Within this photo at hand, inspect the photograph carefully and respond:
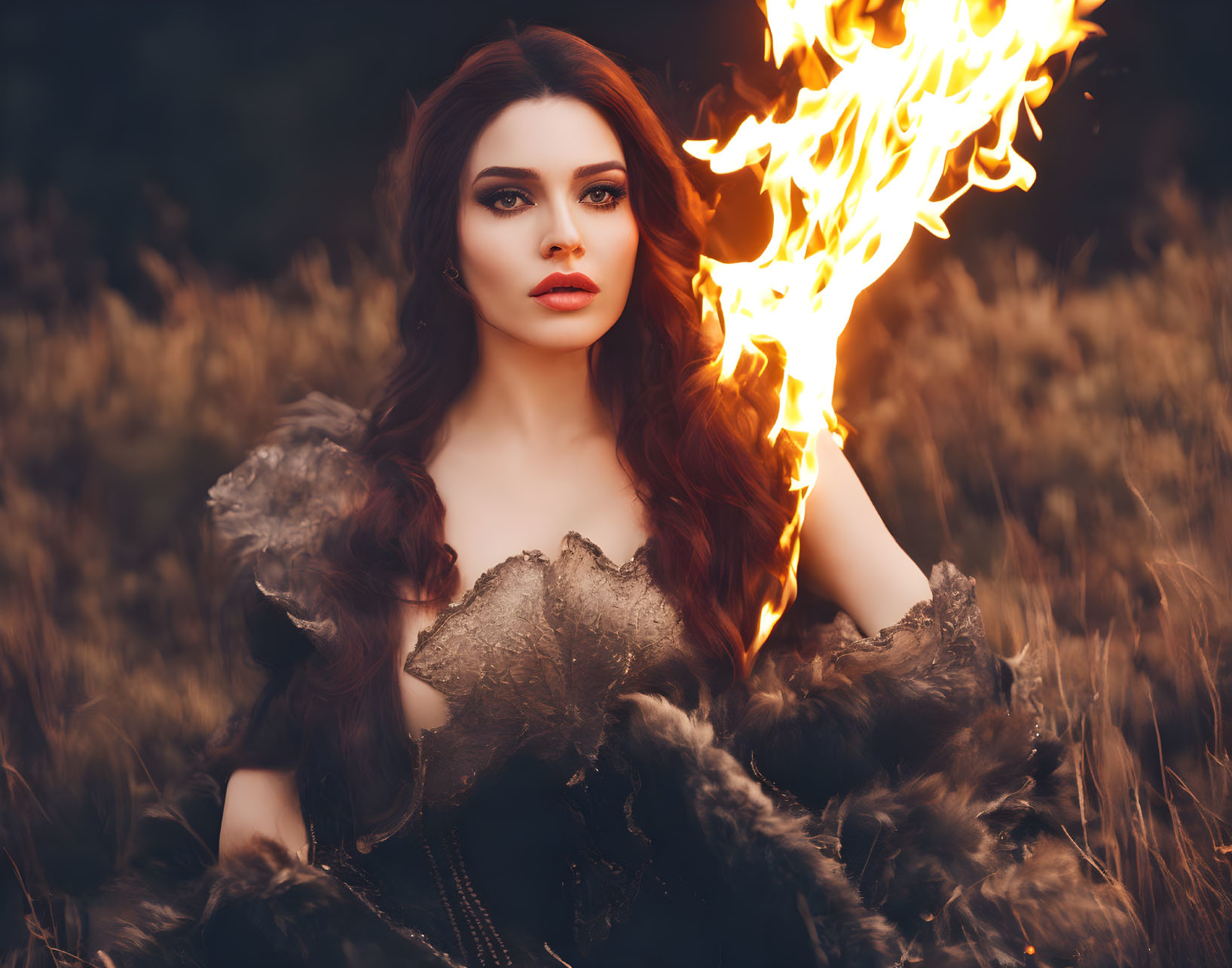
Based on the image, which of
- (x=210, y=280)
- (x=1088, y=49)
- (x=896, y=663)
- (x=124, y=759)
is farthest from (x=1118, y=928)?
(x=210, y=280)

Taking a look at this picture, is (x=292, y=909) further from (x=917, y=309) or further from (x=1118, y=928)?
(x=917, y=309)

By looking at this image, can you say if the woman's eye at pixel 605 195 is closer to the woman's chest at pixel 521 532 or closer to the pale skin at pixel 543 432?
the pale skin at pixel 543 432

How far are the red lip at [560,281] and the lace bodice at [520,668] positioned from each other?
1.51ft

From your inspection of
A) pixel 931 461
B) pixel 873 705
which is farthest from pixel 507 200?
pixel 931 461

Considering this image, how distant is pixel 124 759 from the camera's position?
2395mm

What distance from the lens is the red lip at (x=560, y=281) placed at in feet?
6.04

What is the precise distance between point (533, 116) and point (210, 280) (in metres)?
→ 1.02

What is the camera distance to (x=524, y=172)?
1839 millimetres

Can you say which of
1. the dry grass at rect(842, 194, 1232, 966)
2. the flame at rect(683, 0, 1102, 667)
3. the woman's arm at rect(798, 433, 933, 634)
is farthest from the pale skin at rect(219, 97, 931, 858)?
the dry grass at rect(842, 194, 1232, 966)

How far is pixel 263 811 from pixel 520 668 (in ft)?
1.87

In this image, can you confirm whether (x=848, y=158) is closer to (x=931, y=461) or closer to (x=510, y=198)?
(x=510, y=198)

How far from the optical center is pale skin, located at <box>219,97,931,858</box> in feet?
6.08

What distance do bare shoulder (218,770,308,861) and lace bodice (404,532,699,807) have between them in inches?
11.7

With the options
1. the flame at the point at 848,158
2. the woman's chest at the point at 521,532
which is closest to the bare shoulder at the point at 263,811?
the woman's chest at the point at 521,532
